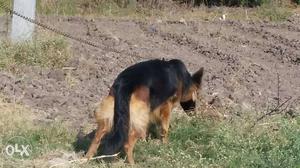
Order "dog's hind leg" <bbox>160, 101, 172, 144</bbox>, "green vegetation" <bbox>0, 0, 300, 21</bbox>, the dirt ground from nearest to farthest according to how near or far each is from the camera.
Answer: "dog's hind leg" <bbox>160, 101, 172, 144</bbox>
the dirt ground
"green vegetation" <bbox>0, 0, 300, 21</bbox>

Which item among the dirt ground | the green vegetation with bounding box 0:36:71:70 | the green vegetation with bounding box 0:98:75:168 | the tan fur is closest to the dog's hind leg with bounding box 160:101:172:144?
the tan fur

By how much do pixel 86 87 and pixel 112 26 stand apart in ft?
13.5

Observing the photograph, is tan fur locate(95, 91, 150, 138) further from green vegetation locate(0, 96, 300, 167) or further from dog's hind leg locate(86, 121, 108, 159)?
green vegetation locate(0, 96, 300, 167)

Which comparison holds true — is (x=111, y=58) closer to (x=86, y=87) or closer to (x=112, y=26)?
(x=86, y=87)

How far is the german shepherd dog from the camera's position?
6266 millimetres

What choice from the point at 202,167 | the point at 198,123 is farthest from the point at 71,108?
the point at 202,167

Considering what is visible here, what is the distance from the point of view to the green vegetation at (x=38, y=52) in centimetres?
948

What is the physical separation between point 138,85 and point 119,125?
43 centimetres

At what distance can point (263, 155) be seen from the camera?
6.26 metres

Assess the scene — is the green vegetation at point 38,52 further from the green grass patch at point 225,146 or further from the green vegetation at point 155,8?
the green vegetation at point 155,8

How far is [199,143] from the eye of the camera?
689 centimetres

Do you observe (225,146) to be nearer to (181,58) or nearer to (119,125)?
(119,125)

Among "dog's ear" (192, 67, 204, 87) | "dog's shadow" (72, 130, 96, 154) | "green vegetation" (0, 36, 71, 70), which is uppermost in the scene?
"dog's ear" (192, 67, 204, 87)

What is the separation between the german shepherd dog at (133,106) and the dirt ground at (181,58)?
44.6 inches
